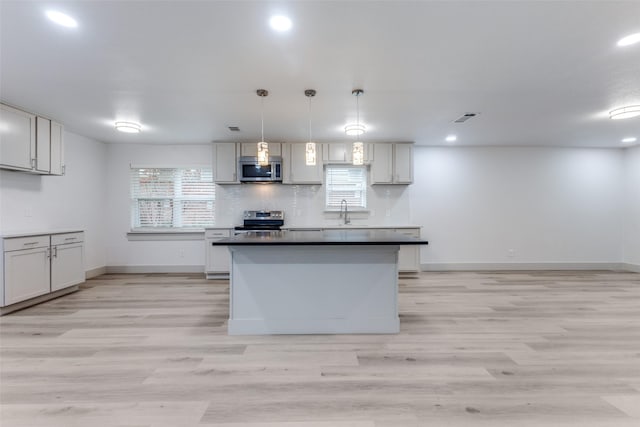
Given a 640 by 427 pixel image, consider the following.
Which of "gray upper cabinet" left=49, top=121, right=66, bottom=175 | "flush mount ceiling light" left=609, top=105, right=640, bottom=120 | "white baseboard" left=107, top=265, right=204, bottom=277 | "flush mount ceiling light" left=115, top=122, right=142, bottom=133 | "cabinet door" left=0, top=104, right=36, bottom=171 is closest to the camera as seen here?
"cabinet door" left=0, top=104, right=36, bottom=171

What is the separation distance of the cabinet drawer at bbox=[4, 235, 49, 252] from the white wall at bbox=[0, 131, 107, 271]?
1.58ft

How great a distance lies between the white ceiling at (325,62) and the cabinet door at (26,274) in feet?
5.84

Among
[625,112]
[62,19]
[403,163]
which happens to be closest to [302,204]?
[403,163]

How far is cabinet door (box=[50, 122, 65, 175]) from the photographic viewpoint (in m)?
4.03

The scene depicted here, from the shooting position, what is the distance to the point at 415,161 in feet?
19.0

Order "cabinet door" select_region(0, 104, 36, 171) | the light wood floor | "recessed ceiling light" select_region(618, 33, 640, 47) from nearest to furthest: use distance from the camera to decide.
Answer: the light wood floor, "recessed ceiling light" select_region(618, 33, 640, 47), "cabinet door" select_region(0, 104, 36, 171)

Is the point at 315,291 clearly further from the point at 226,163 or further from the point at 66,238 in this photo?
the point at 66,238

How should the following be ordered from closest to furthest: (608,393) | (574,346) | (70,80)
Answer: (608,393) < (574,346) < (70,80)

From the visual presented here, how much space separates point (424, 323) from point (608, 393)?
4.57ft

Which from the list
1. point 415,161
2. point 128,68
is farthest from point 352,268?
point 415,161

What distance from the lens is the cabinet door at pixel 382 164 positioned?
5363 mm

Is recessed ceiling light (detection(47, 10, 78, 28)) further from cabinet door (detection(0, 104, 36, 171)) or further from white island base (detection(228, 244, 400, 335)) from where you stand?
cabinet door (detection(0, 104, 36, 171))

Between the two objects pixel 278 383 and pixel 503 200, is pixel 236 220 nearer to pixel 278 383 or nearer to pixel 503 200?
pixel 278 383

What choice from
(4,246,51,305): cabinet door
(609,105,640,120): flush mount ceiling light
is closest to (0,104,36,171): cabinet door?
(4,246,51,305): cabinet door
